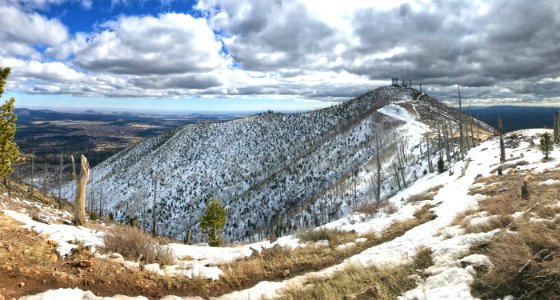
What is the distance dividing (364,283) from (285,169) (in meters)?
137

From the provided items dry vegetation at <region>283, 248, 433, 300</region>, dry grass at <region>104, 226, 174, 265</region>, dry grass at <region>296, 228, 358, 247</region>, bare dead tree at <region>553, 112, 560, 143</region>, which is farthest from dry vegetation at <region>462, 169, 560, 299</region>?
bare dead tree at <region>553, 112, 560, 143</region>

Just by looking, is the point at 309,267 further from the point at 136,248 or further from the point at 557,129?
the point at 557,129

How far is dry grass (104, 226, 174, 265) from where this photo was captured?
12094 mm

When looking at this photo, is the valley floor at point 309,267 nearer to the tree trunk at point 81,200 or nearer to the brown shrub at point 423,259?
the brown shrub at point 423,259

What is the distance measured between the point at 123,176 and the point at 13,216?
183 meters

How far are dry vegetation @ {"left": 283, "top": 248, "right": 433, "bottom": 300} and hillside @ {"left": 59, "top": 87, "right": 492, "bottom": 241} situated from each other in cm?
5641

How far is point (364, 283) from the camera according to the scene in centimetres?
940

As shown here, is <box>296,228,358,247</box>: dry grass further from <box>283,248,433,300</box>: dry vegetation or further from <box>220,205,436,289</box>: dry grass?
<box>283,248,433,300</box>: dry vegetation

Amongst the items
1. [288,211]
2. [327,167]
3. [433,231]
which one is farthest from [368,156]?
[433,231]

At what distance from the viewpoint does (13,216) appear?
14.4 metres

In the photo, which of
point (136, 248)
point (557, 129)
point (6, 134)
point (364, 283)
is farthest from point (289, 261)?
point (557, 129)

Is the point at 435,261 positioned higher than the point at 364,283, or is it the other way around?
the point at 435,261

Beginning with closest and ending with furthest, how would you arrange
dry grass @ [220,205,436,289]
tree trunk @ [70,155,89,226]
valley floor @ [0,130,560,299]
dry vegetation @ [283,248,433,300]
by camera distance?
valley floor @ [0,130,560,299] < dry vegetation @ [283,248,433,300] < dry grass @ [220,205,436,289] < tree trunk @ [70,155,89,226]

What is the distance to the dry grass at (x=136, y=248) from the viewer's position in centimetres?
1209
